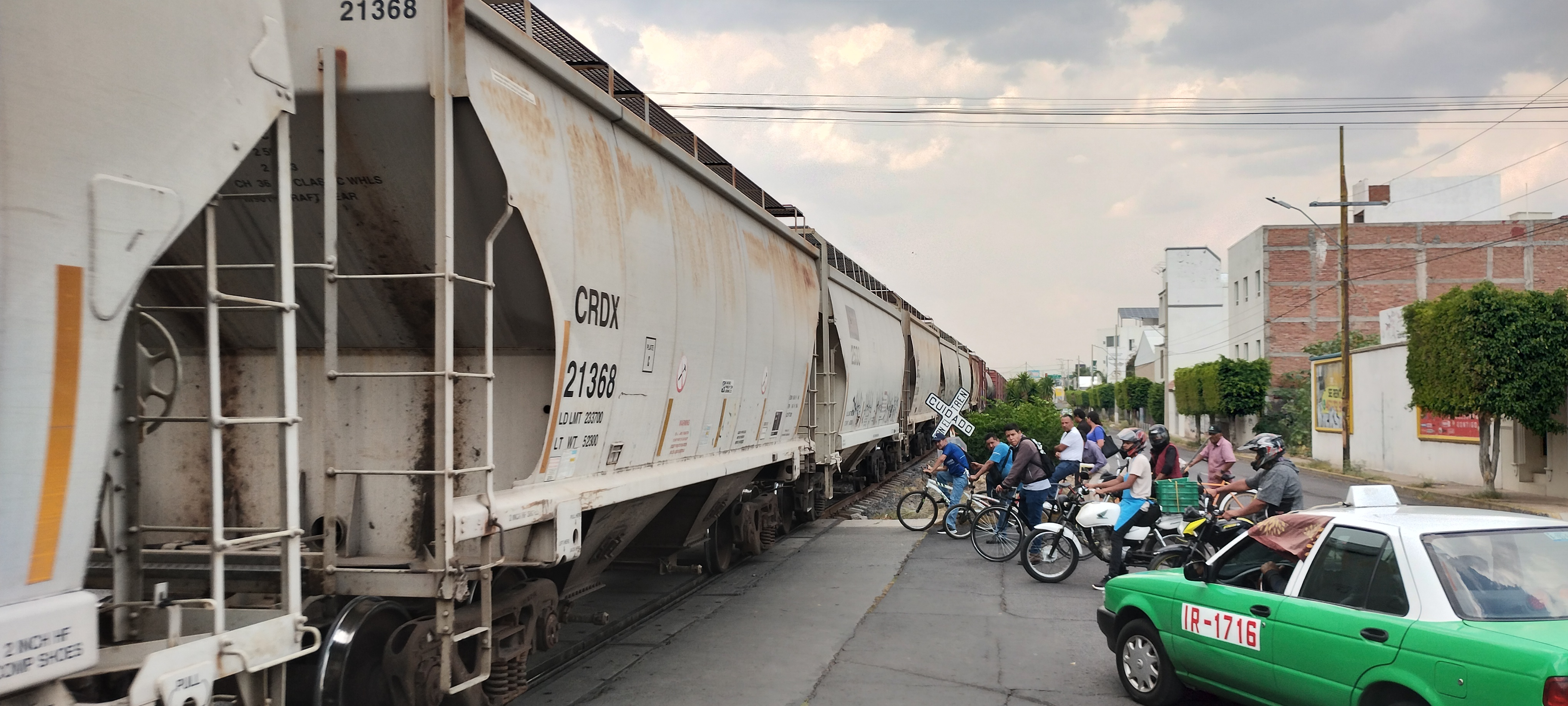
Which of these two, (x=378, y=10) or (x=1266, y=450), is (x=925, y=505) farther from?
Answer: (x=378, y=10)

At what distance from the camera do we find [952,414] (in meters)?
17.6

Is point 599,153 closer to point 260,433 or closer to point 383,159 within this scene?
point 383,159

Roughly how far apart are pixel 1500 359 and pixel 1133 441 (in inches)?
598

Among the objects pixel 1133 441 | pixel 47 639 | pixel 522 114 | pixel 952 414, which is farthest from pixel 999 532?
pixel 47 639

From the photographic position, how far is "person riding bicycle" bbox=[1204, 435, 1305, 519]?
28.6 ft

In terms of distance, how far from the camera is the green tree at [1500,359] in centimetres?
2086

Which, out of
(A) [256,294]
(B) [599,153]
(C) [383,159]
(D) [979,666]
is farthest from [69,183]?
(D) [979,666]

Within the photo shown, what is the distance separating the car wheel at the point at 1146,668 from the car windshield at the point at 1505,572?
1979 millimetres

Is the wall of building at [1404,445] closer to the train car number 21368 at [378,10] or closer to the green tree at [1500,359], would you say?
the green tree at [1500,359]

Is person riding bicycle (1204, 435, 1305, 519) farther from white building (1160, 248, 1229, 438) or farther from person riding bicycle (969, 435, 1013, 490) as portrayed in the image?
white building (1160, 248, 1229, 438)

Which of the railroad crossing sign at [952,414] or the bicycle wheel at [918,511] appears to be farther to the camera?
the railroad crossing sign at [952,414]

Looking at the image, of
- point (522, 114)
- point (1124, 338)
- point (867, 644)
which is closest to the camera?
point (522, 114)

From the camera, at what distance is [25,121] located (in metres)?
2.71

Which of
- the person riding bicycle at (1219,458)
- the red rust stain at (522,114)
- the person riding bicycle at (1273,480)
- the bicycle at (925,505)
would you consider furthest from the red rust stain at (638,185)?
the bicycle at (925,505)
